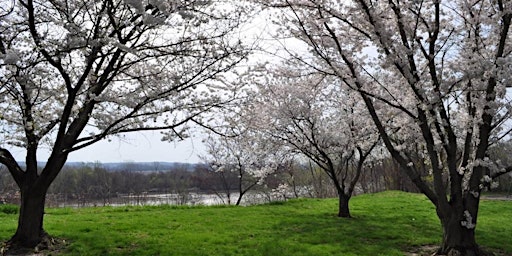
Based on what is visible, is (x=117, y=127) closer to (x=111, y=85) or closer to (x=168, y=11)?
(x=111, y=85)

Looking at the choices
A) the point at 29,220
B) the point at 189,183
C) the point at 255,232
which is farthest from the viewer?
the point at 189,183

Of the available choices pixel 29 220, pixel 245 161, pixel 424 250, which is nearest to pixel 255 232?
pixel 424 250

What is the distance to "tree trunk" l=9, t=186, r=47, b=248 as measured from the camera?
651 centimetres

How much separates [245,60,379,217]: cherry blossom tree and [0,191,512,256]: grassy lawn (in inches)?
66.9

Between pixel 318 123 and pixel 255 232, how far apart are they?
4.73 metres

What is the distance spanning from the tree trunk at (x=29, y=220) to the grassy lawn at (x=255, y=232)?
2.06 ft

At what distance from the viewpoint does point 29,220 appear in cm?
656

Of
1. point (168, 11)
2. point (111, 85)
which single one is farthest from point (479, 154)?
point (111, 85)

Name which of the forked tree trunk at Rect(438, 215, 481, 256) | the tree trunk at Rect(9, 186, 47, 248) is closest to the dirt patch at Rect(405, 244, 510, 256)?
the forked tree trunk at Rect(438, 215, 481, 256)

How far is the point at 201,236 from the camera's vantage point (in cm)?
791

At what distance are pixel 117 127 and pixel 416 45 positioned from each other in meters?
5.01

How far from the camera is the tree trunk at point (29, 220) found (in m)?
6.51

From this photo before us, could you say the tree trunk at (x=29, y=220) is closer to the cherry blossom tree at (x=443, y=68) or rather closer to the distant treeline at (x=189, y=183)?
the cherry blossom tree at (x=443, y=68)

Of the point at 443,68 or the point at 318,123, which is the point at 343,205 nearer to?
the point at 318,123
